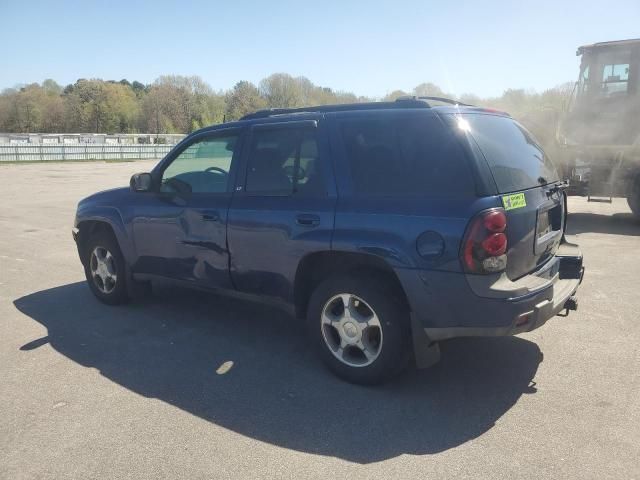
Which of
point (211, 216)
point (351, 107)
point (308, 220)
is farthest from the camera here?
point (211, 216)

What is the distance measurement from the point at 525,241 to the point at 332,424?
1.70 meters

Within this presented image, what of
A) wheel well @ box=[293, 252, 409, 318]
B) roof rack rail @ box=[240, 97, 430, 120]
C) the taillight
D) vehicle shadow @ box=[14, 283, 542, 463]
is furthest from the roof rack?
vehicle shadow @ box=[14, 283, 542, 463]

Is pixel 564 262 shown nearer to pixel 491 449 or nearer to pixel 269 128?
pixel 491 449

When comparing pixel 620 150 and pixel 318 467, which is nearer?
pixel 318 467

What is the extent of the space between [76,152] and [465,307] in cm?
3984

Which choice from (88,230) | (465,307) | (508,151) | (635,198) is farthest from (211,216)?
(635,198)

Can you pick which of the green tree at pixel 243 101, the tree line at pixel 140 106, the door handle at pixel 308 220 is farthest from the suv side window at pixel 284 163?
the tree line at pixel 140 106

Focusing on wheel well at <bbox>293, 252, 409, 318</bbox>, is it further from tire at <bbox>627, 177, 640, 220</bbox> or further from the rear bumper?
tire at <bbox>627, 177, 640, 220</bbox>

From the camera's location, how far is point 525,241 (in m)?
3.45

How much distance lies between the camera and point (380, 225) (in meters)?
3.47

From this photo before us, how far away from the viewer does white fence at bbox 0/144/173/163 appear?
111ft

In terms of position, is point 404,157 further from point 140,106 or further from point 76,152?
point 140,106

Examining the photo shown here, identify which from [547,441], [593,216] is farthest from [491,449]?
[593,216]

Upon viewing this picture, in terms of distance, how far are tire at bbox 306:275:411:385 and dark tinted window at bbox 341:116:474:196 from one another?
2.20 feet
